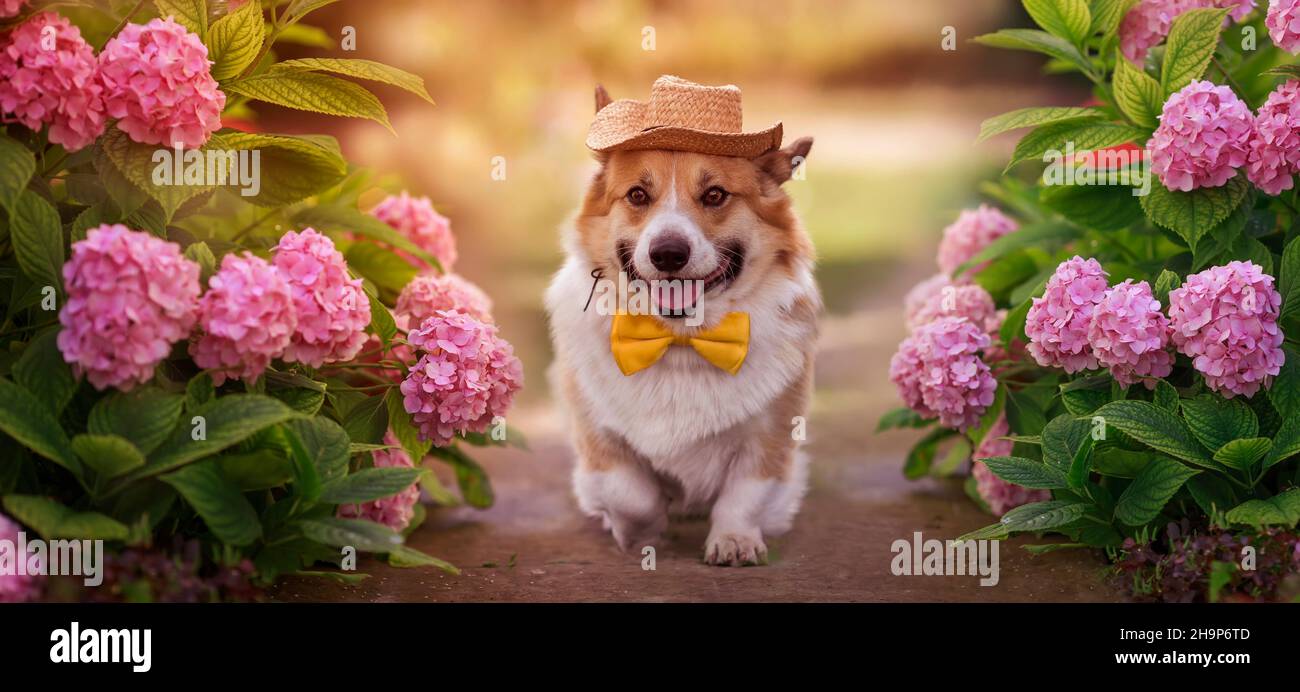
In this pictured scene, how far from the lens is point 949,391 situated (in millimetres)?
2799

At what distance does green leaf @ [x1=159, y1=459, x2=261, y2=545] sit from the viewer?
1.92 m

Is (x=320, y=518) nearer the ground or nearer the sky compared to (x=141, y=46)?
nearer the ground

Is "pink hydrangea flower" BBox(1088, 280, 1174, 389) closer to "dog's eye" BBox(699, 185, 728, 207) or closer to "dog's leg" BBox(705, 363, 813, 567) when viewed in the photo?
"dog's leg" BBox(705, 363, 813, 567)

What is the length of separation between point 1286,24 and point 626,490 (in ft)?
5.90

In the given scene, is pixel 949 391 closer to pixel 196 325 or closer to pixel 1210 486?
pixel 1210 486

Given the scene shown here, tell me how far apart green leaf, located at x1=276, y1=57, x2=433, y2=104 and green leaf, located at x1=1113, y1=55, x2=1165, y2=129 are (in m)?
1.59

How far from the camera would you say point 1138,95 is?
248 cm

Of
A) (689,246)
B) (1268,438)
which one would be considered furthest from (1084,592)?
(689,246)

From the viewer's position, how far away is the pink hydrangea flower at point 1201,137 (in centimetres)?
226

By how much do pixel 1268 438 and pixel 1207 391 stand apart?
17 centimetres

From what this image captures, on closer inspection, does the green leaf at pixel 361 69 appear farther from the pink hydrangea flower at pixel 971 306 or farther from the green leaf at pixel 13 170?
the pink hydrangea flower at pixel 971 306

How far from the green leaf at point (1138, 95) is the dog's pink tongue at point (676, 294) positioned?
42.6 inches

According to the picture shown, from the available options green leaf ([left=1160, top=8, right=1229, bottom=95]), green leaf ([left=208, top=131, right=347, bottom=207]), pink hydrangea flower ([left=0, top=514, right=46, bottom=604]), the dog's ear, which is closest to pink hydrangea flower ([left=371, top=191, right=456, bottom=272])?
green leaf ([left=208, top=131, right=347, bottom=207])

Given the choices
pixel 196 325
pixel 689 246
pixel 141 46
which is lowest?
pixel 196 325
